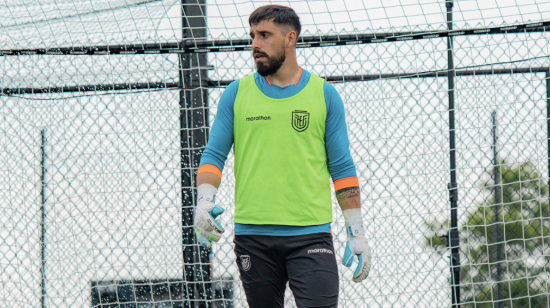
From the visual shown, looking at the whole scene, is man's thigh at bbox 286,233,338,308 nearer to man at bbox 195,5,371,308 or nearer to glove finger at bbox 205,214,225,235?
man at bbox 195,5,371,308

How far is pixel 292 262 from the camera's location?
2.64 m

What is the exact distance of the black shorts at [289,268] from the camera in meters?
2.58

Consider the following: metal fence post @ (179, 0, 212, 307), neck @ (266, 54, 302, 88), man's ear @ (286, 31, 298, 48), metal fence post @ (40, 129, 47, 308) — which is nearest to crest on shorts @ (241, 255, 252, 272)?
neck @ (266, 54, 302, 88)

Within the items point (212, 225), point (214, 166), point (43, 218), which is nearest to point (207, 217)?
point (212, 225)

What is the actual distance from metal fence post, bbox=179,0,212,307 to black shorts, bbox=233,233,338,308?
167 centimetres

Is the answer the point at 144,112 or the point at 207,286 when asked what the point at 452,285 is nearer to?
the point at 207,286

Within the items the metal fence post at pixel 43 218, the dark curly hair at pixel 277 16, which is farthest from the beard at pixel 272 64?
the metal fence post at pixel 43 218

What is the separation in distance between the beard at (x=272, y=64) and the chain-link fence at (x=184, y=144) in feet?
5.22

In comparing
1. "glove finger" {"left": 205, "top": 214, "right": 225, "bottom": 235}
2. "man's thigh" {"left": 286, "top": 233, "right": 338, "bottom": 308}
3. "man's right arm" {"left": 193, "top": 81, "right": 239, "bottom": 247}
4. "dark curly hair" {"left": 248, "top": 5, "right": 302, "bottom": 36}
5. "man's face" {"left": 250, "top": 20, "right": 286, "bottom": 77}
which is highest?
"dark curly hair" {"left": 248, "top": 5, "right": 302, "bottom": 36}

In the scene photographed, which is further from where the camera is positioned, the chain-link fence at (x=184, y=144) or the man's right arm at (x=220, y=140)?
the chain-link fence at (x=184, y=144)

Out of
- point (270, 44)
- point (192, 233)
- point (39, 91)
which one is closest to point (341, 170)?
→ point (270, 44)

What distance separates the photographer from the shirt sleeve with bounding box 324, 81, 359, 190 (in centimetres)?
273

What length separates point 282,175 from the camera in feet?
8.66

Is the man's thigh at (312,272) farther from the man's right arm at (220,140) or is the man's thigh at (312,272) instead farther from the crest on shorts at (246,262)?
the man's right arm at (220,140)
